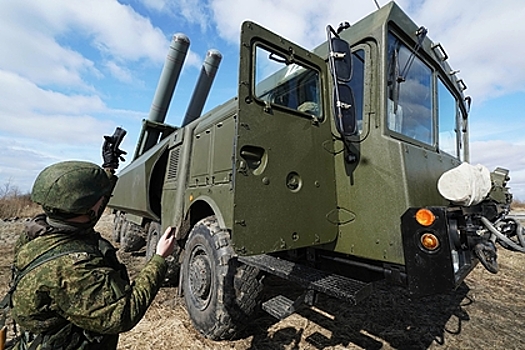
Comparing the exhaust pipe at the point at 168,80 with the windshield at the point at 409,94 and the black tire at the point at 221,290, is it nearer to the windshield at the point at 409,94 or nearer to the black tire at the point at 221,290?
the black tire at the point at 221,290

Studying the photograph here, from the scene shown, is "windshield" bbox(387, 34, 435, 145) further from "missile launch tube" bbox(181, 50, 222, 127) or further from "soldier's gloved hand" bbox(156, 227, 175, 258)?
"missile launch tube" bbox(181, 50, 222, 127)

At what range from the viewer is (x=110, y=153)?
16.1 feet

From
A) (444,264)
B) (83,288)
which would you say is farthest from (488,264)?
(83,288)

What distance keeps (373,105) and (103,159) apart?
4.23 metres

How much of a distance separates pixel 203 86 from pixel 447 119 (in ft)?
20.7

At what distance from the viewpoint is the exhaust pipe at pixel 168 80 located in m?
7.23

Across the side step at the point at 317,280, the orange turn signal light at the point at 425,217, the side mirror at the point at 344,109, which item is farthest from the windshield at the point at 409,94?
the side step at the point at 317,280

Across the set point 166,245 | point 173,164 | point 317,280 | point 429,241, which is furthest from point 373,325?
point 173,164

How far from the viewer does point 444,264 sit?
5.87 feet

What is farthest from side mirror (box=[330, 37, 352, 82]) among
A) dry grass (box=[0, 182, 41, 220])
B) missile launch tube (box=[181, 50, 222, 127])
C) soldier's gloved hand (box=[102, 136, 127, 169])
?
dry grass (box=[0, 182, 41, 220])

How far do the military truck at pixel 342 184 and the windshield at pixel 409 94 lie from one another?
2 cm

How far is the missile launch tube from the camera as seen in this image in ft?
26.6

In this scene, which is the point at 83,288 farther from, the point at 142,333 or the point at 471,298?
the point at 471,298

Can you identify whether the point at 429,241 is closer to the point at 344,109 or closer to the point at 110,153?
the point at 344,109
